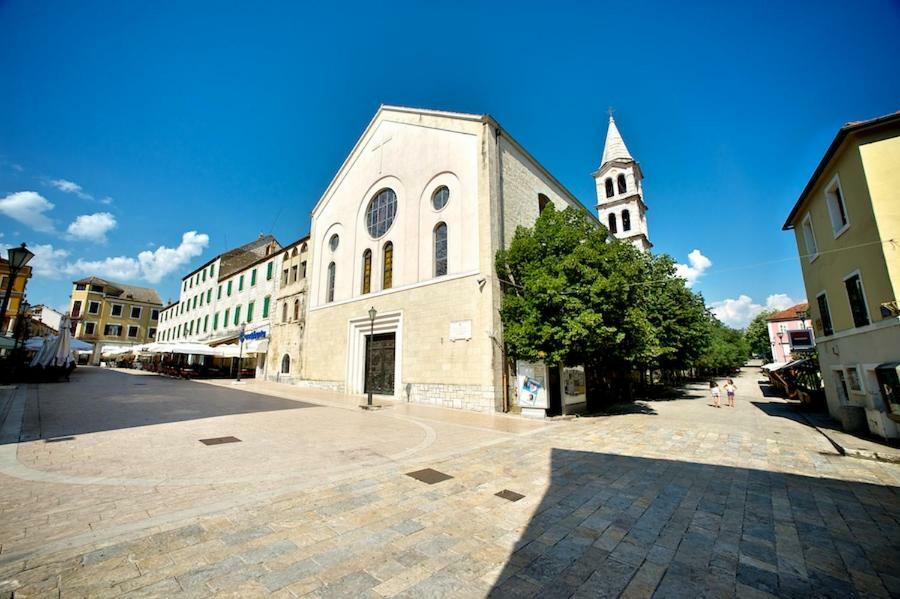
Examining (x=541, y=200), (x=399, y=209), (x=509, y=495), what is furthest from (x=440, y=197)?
(x=509, y=495)

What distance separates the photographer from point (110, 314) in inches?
2026

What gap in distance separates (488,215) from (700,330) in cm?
1712

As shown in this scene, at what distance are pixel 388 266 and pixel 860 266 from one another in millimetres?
17925

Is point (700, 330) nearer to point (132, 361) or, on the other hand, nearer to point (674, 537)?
point (674, 537)

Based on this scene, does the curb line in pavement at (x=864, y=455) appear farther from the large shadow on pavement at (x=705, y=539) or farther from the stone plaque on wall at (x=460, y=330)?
the stone plaque on wall at (x=460, y=330)

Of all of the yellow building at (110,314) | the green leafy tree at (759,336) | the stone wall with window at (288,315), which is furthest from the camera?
the green leafy tree at (759,336)

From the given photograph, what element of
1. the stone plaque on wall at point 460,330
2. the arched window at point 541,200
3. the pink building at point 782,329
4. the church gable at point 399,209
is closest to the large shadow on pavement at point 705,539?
the stone plaque on wall at point 460,330

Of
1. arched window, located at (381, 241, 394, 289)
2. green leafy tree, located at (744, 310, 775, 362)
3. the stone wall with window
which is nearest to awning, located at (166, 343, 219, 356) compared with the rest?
the stone wall with window

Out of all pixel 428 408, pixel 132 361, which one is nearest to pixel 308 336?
pixel 428 408

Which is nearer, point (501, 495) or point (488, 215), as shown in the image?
point (501, 495)

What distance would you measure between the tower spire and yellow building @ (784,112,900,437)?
30.0 metres

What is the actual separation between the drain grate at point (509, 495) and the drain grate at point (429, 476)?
0.93 meters

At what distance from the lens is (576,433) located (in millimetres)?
9586

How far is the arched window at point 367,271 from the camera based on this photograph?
20.3 m
